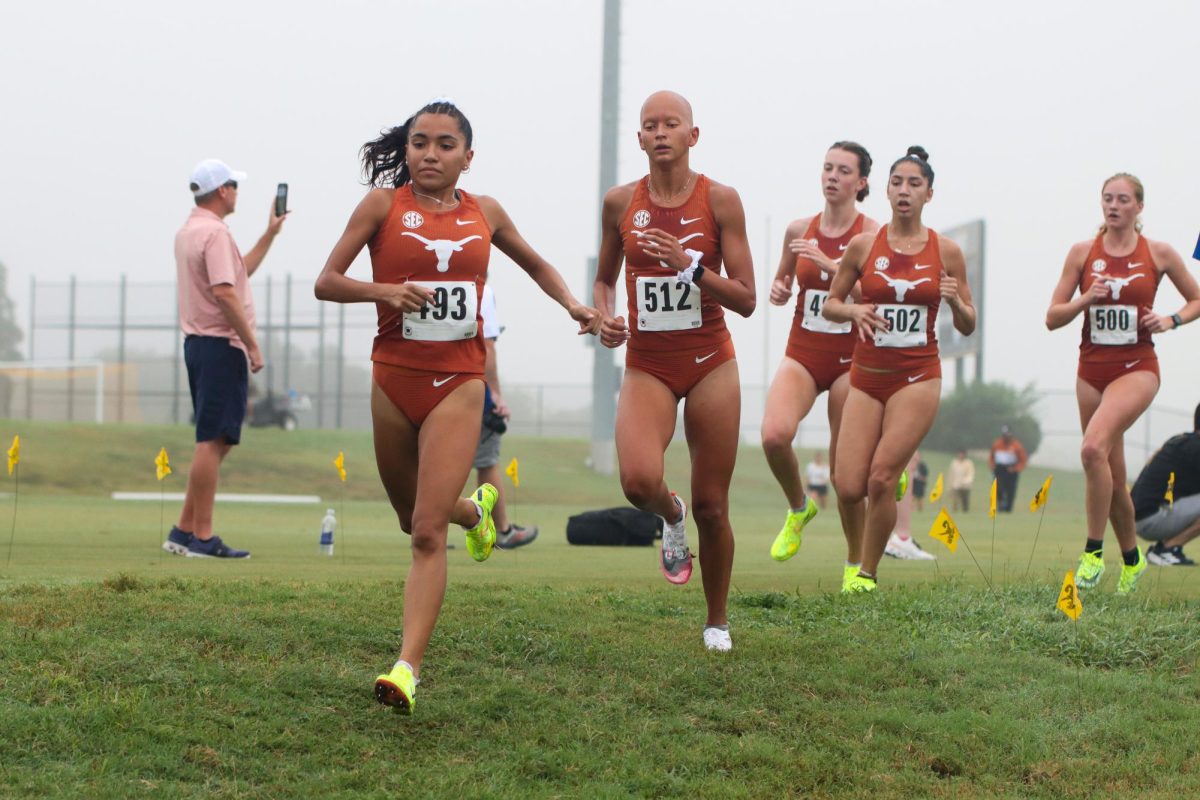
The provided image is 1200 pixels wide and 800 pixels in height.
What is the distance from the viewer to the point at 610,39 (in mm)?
32844

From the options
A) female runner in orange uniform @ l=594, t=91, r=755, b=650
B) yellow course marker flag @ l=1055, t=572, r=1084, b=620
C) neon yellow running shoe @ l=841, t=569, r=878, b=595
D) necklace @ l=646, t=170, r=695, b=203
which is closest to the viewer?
yellow course marker flag @ l=1055, t=572, r=1084, b=620

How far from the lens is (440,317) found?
6195 millimetres

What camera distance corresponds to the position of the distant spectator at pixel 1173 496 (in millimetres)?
11969

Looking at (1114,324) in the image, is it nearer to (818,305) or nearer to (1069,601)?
(818,305)

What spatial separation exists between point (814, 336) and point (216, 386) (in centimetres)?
421

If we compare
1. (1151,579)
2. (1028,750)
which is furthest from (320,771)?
(1151,579)

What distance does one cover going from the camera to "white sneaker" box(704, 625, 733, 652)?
7.21 metres

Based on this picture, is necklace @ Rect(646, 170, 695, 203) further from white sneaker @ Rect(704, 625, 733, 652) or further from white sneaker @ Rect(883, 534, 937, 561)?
white sneaker @ Rect(883, 534, 937, 561)

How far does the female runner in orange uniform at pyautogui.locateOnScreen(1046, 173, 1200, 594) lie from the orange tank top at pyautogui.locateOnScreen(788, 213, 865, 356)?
138cm

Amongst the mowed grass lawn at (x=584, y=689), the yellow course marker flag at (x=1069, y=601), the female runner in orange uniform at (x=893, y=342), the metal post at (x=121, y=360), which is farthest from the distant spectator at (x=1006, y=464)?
the yellow course marker flag at (x=1069, y=601)

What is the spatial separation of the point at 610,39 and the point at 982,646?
88.2ft

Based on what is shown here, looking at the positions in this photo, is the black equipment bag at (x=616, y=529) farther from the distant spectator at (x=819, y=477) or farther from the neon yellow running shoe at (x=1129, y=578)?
the distant spectator at (x=819, y=477)

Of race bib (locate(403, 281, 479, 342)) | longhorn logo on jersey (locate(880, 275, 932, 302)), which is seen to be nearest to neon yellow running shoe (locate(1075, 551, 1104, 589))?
longhorn logo on jersey (locate(880, 275, 932, 302))

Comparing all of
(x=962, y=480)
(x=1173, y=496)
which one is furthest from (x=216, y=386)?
(x=962, y=480)
